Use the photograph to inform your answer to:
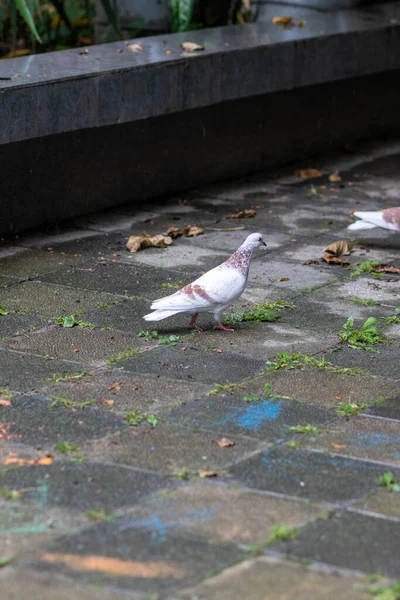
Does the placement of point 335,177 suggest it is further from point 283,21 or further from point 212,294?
point 212,294

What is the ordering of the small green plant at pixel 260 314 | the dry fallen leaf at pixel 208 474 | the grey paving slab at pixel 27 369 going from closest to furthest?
the dry fallen leaf at pixel 208 474 < the grey paving slab at pixel 27 369 < the small green plant at pixel 260 314

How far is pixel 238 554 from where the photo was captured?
134 inches

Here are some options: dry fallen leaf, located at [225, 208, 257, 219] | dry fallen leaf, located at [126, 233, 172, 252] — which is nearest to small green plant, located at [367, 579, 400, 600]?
dry fallen leaf, located at [126, 233, 172, 252]

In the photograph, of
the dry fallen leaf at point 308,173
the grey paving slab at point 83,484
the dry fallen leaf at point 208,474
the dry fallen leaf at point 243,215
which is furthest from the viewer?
the dry fallen leaf at point 308,173

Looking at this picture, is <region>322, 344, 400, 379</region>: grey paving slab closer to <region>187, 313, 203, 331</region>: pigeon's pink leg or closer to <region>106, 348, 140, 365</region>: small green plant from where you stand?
<region>187, 313, 203, 331</region>: pigeon's pink leg

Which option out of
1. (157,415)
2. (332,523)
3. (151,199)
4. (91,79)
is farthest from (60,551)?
(151,199)

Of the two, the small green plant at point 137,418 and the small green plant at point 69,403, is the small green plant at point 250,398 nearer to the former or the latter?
the small green plant at point 137,418

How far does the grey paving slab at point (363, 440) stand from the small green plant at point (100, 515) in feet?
3.16

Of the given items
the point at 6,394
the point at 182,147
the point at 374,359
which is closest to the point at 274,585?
the point at 6,394

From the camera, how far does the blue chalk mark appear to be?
14.8 ft

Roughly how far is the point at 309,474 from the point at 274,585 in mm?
873

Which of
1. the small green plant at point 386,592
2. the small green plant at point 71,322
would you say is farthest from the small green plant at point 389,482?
the small green plant at point 71,322

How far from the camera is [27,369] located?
5141 millimetres

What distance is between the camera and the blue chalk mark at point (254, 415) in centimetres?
452
